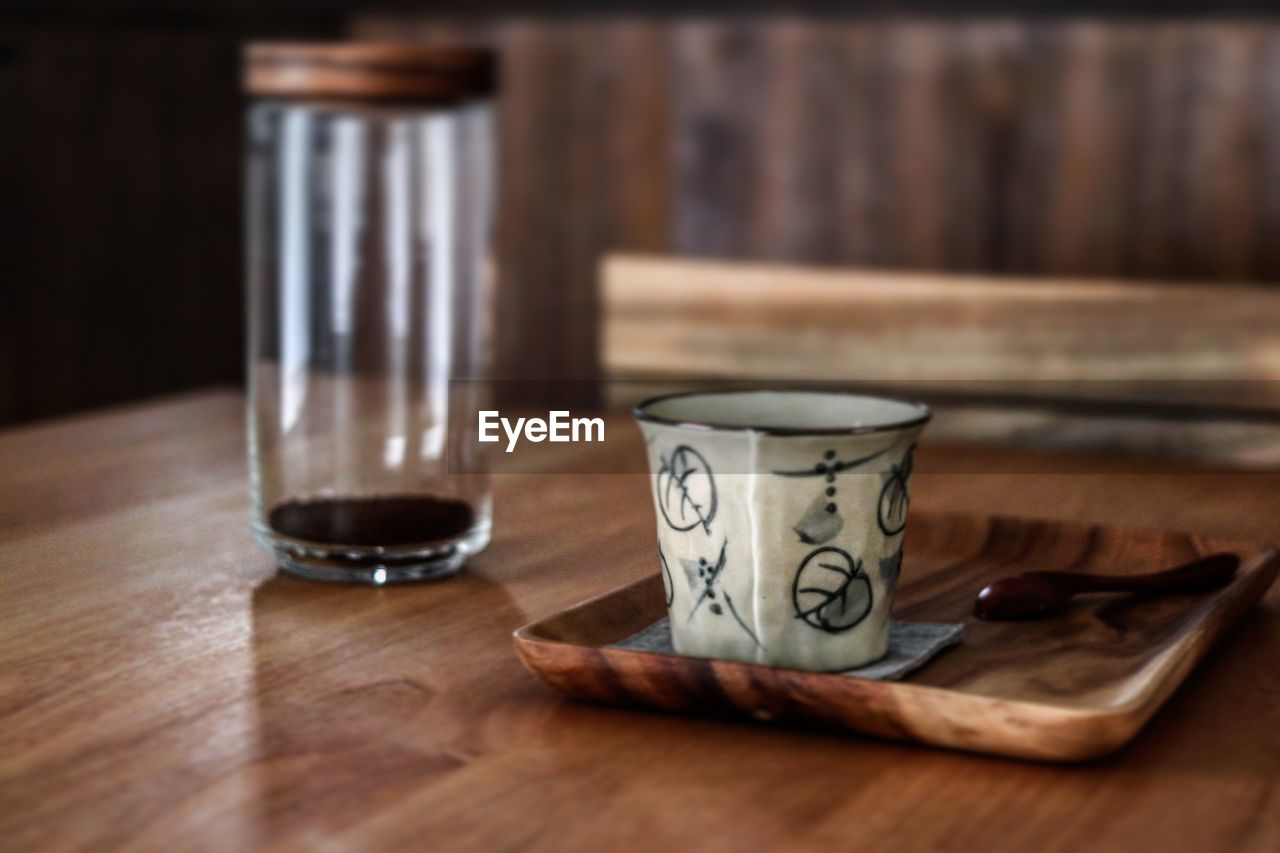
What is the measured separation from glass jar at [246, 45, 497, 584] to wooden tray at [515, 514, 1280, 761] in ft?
0.56

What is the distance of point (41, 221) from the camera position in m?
2.32

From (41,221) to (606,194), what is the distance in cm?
87

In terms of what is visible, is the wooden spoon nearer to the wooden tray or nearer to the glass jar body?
the wooden tray

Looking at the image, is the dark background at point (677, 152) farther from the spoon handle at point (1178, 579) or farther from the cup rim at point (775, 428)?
the cup rim at point (775, 428)

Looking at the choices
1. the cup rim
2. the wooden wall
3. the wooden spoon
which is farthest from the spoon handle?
the wooden wall

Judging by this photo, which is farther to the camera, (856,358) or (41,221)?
(41,221)

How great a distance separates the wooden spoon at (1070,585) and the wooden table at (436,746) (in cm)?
3

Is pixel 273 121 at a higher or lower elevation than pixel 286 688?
higher

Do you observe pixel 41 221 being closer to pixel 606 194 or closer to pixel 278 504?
pixel 606 194

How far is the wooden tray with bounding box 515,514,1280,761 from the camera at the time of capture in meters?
0.51

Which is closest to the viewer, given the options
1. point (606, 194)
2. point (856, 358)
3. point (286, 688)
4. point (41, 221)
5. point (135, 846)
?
point (135, 846)

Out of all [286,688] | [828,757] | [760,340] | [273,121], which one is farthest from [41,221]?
[828,757]

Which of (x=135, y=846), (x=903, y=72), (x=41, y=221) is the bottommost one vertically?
(x=135, y=846)

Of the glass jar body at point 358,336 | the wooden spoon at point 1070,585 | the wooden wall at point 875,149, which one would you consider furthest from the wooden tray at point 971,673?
the wooden wall at point 875,149
